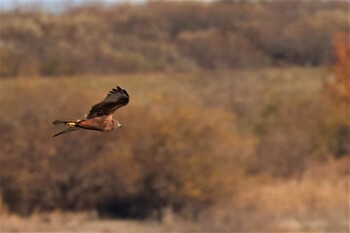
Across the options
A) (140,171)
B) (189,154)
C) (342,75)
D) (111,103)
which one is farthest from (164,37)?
(111,103)

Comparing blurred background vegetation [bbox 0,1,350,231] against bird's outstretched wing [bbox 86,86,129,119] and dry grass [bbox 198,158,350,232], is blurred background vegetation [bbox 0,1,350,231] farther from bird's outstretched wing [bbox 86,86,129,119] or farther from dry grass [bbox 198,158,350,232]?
bird's outstretched wing [bbox 86,86,129,119]

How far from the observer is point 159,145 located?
1006 inches

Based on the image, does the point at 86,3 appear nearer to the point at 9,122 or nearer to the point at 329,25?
the point at 329,25

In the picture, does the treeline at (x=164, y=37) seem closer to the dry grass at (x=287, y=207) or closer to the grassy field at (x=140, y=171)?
the grassy field at (x=140, y=171)

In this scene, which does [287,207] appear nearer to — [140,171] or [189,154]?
[189,154]

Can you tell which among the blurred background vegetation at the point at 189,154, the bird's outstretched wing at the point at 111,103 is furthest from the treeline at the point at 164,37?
the bird's outstretched wing at the point at 111,103

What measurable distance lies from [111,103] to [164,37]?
66966 mm

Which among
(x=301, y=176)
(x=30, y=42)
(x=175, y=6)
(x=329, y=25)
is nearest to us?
(x=301, y=176)

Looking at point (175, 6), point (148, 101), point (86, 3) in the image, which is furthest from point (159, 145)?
point (86, 3)

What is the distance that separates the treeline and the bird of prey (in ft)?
114

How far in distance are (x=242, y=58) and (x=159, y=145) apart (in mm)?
32509

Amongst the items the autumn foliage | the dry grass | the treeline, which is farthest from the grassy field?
the treeline

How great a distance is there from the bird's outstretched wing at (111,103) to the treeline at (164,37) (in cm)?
3486

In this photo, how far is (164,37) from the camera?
70.4 m
